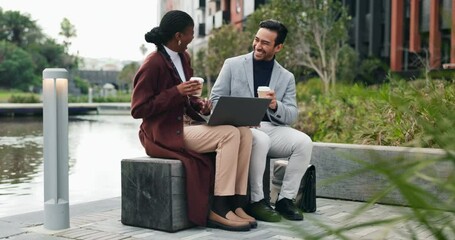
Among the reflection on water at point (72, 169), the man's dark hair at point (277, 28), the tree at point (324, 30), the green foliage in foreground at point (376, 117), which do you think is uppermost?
Result: the tree at point (324, 30)

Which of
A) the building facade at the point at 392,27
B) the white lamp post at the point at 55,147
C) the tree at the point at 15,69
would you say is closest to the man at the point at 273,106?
the white lamp post at the point at 55,147

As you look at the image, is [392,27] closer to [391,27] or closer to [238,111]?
[391,27]

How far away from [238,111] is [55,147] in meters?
1.23

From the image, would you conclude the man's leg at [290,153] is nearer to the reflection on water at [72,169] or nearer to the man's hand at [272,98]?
the man's hand at [272,98]

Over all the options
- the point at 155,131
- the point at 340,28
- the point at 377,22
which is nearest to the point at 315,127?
the point at 155,131

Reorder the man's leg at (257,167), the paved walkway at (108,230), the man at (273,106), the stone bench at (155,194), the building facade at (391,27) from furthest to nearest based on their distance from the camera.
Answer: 1. the building facade at (391,27)
2. the man at (273,106)
3. the man's leg at (257,167)
4. the stone bench at (155,194)
5. the paved walkway at (108,230)

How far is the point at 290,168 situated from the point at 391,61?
27.3 m

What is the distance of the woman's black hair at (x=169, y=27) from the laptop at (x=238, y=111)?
628mm

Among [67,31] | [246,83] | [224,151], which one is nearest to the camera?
[224,151]

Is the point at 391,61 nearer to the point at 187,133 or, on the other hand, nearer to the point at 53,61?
the point at 187,133

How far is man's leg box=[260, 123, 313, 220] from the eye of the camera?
4.80 metres

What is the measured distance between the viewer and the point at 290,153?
4.86 m

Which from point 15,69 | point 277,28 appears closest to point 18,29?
point 15,69

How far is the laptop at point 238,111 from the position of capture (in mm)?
4207
